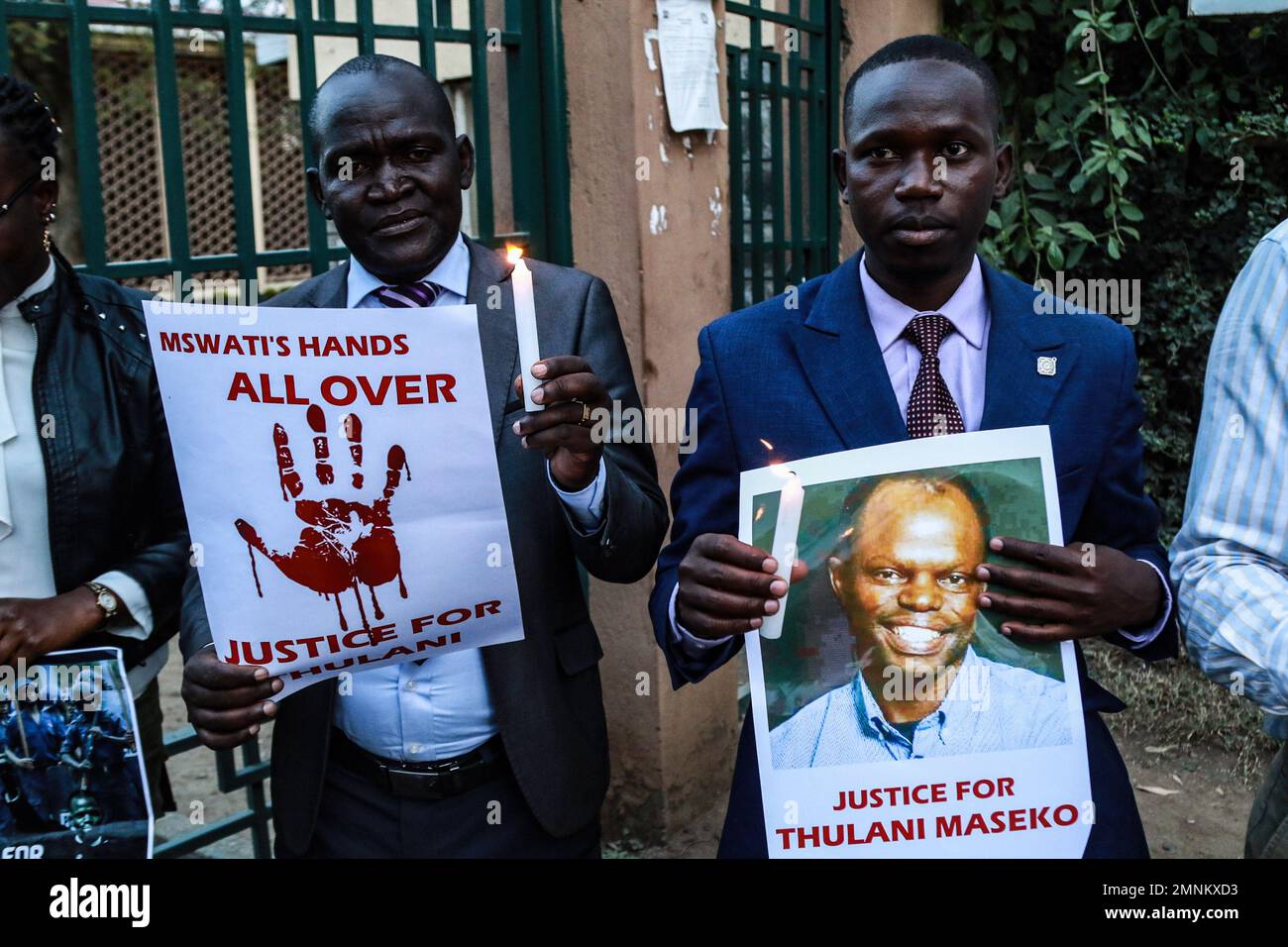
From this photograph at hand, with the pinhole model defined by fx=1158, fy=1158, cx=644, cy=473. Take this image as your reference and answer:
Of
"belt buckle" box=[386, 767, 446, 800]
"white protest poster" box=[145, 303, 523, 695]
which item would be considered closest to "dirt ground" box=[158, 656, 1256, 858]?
"belt buckle" box=[386, 767, 446, 800]

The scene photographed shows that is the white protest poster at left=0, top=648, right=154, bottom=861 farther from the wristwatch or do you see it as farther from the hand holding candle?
the hand holding candle

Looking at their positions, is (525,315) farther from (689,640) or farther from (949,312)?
(949,312)

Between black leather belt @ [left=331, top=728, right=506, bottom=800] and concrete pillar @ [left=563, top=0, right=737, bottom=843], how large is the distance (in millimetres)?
1668

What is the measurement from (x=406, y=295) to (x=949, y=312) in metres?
0.95

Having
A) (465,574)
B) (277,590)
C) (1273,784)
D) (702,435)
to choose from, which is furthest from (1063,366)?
(277,590)

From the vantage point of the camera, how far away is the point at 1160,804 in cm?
433

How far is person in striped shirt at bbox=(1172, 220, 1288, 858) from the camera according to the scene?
59.8 inches

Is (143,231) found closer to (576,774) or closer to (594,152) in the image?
(594,152)

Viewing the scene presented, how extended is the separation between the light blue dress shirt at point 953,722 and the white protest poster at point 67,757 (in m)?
1.07

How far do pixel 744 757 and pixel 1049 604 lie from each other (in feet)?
1.76

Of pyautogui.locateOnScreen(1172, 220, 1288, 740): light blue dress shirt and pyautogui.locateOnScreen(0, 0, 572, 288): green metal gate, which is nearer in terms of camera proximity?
pyautogui.locateOnScreen(1172, 220, 1288, 740): light blue dress shirt

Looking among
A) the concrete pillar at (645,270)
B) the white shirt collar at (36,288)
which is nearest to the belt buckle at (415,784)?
the white shirt collar at (36,288)

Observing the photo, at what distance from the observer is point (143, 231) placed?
1127cm

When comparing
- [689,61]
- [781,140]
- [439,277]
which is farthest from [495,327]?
[781,140]
